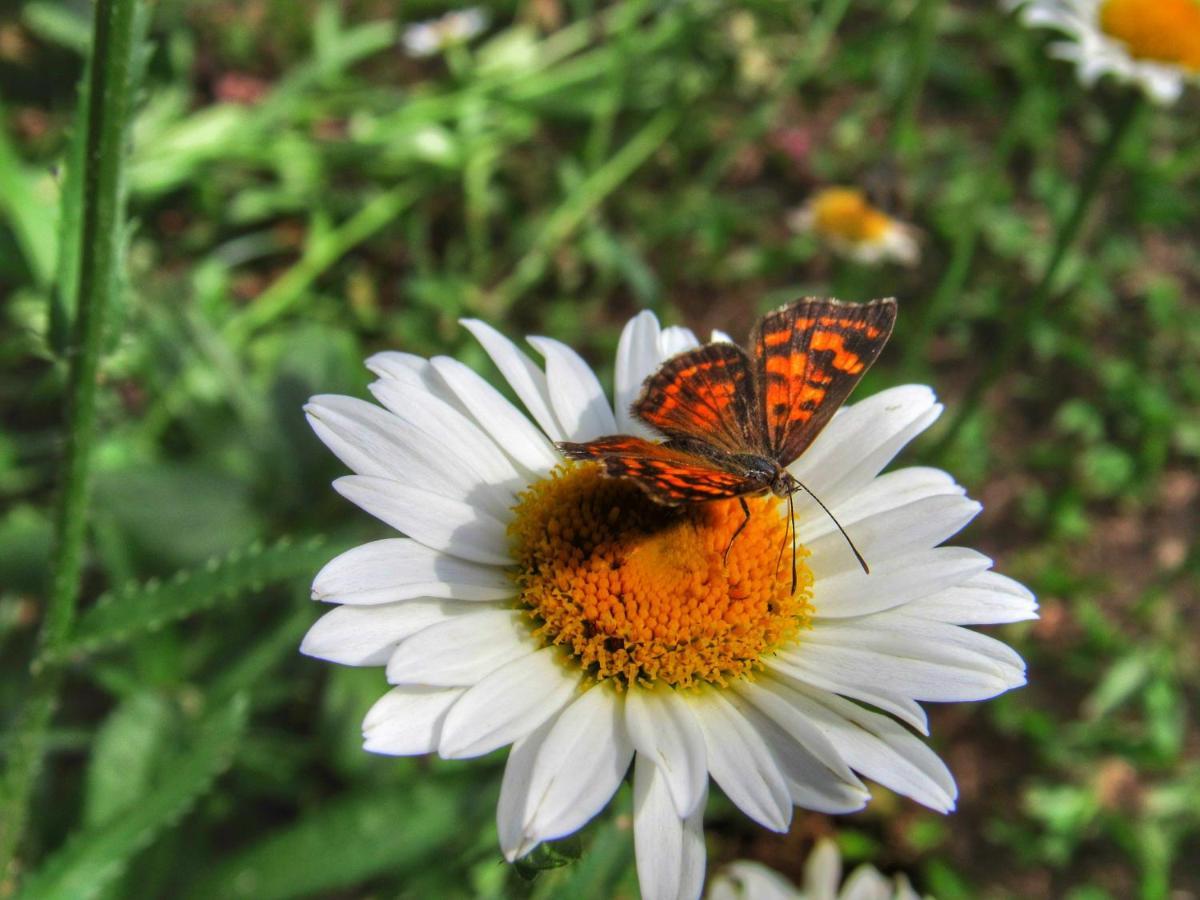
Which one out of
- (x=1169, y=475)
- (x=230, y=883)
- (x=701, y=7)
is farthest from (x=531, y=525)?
(x=1169, y=475)

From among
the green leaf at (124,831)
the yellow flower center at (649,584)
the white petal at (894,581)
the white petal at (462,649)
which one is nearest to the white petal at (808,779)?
the yellow flower center at (649,584)

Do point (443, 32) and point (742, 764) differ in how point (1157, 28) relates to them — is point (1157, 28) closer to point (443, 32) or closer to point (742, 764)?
point (443, 32)

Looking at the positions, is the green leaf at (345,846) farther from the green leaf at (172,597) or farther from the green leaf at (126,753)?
the green leaf at (172,597)

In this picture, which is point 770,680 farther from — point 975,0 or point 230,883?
point 975,0

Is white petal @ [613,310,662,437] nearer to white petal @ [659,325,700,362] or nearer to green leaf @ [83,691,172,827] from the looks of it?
white petal @ [659,325,700,362]

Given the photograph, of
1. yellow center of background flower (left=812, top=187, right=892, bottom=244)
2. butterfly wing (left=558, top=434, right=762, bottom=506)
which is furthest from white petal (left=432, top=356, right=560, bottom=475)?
yellow center of background flower (left=812, top=187, right=892, bottom=244)
